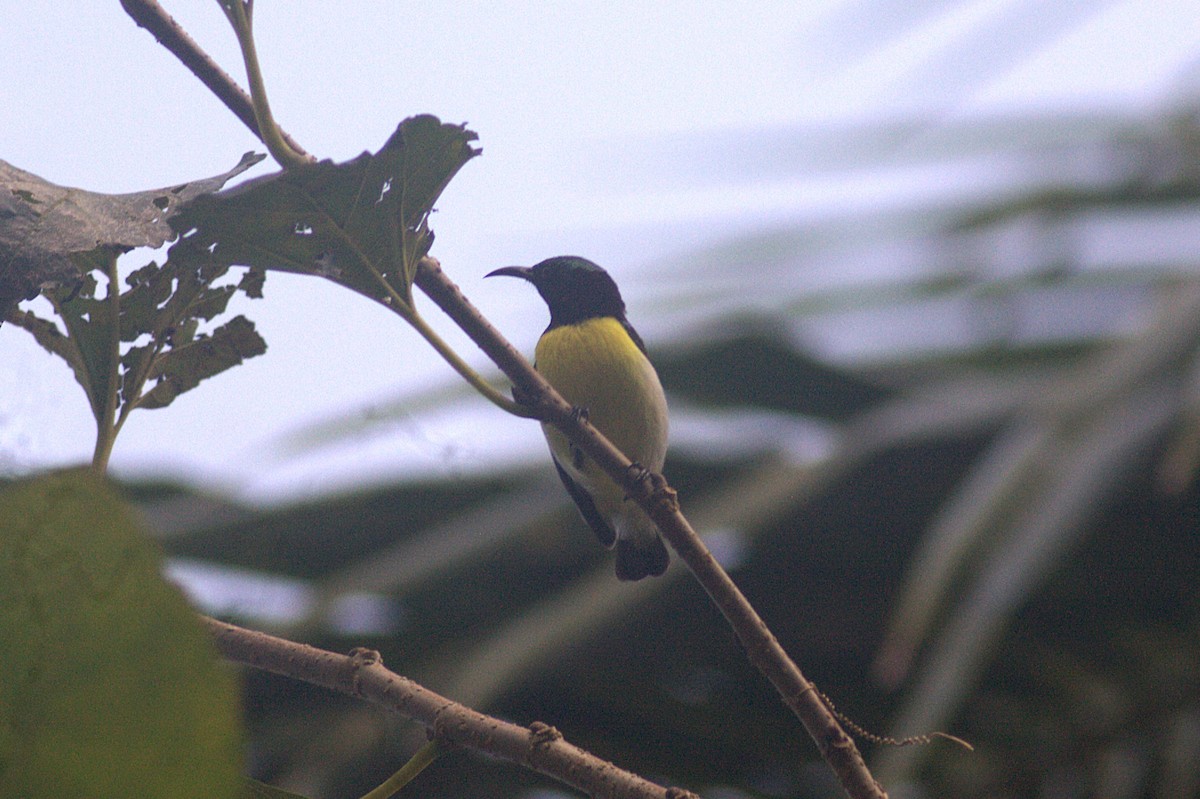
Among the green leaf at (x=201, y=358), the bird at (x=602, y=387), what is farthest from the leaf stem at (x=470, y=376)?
the bird at (x=602, y=387)

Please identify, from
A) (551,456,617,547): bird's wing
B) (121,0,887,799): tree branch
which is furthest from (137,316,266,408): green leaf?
(551,456,617,547): bird's wing

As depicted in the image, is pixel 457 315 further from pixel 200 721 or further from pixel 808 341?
pixel 808 341

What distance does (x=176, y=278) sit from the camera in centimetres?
79

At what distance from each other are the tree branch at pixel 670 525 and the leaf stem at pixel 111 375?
17cm

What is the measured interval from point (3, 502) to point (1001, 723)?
2.08 m

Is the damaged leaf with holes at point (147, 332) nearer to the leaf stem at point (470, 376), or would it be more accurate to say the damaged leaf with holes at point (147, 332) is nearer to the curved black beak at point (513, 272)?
the leaf stem at point (470, 376)

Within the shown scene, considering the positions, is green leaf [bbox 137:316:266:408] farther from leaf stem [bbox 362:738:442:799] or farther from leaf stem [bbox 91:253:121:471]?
leaf stem [bbox 362:738:442:799]

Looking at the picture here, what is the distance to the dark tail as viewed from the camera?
184 centimetres

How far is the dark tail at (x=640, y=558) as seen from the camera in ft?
6.04

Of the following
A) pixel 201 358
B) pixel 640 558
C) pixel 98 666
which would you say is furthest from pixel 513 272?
pixel 98 666

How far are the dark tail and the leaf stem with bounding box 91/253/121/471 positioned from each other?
117 centimetres

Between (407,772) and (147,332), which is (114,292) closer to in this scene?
(147,332)

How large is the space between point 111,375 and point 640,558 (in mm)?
1256

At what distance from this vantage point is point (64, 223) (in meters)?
0.66
